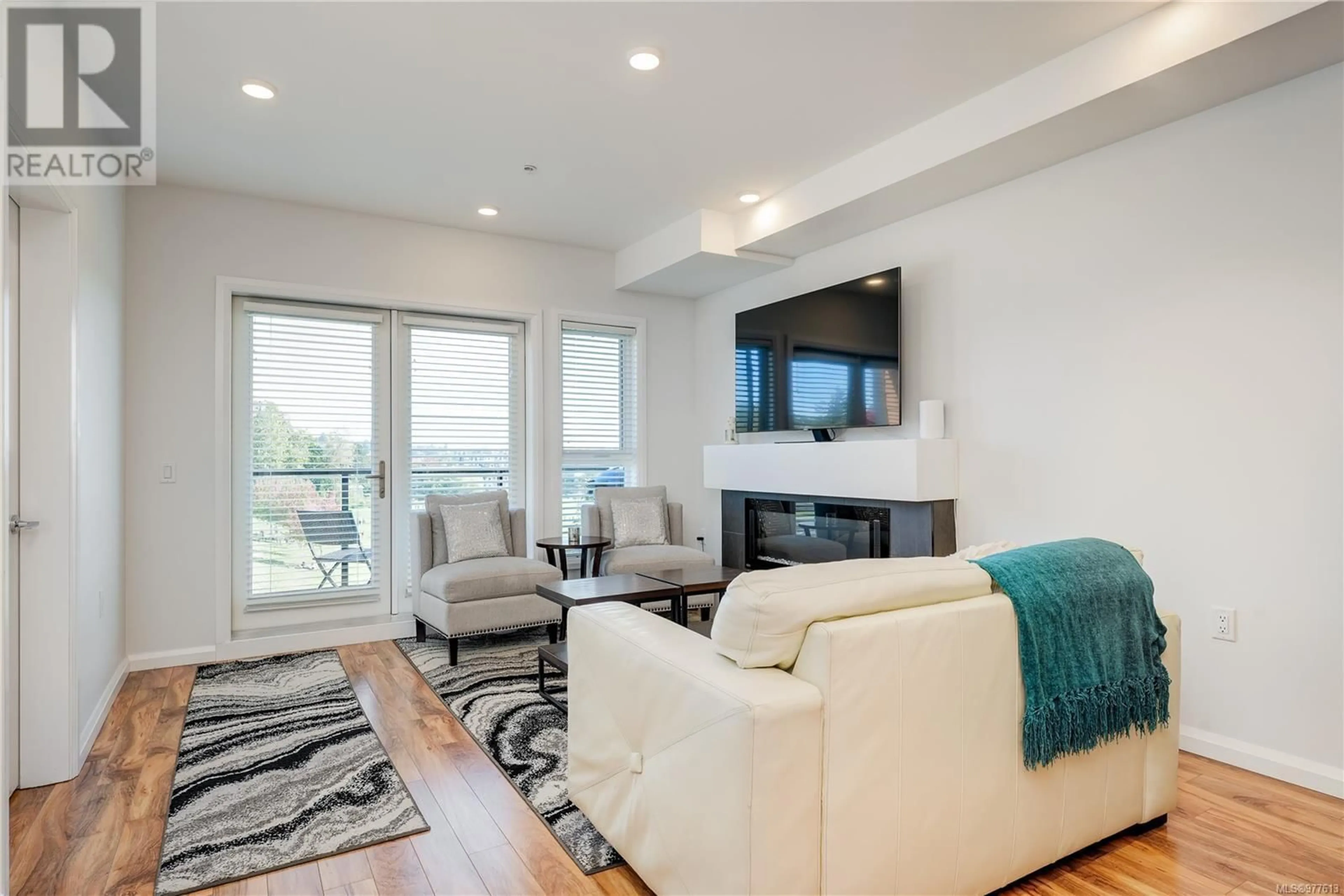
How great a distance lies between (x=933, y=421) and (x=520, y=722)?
244 centimetres

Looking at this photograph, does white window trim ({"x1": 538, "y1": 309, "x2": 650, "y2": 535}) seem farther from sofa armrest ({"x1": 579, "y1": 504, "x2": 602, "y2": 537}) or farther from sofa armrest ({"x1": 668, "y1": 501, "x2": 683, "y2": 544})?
sofa armrest ({"x1": 668, "y1": 501, "x2": 683, "y2": 544})

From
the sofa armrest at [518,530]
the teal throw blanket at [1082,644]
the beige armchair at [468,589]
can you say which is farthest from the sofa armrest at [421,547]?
the teal throw blanket at [1082,644]

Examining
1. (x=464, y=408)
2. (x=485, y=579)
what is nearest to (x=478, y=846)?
(x=485, y=579)

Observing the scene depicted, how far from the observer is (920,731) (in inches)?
64.2

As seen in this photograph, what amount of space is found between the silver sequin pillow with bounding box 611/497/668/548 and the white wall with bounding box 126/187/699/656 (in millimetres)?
1884

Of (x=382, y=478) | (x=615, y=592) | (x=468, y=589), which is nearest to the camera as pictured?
(x=615, y=592)

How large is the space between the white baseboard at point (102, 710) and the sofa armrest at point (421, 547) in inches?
56.4

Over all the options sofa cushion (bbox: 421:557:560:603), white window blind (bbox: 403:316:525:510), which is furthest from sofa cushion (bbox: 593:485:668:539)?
sofa cushion (bbox: 421:557:560:603)

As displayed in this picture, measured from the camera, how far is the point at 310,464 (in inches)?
179

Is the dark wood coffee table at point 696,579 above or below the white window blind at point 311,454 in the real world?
below

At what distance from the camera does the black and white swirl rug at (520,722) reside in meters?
2.18

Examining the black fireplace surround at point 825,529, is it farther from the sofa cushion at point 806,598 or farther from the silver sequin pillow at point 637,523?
the sofa cushion at point 806,598

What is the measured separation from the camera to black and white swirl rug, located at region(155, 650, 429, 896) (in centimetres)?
210

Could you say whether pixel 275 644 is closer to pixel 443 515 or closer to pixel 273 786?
pixel 443 515
